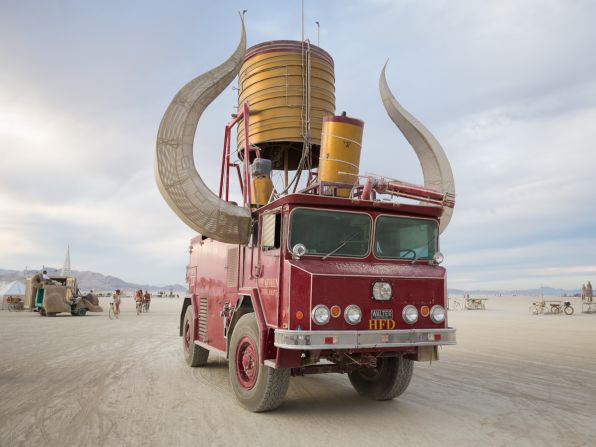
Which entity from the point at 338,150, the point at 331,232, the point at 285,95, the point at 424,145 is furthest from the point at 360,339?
the point at 285,95

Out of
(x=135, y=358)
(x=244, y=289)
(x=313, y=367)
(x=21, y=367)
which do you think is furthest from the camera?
(x=135, y=358)

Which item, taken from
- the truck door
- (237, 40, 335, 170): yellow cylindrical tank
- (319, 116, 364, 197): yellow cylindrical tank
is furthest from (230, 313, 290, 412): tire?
(237, 40, 335, 170): yellow cylindrical tank

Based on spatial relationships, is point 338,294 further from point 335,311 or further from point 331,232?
point 331,232

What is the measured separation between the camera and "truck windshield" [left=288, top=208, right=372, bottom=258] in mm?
6098

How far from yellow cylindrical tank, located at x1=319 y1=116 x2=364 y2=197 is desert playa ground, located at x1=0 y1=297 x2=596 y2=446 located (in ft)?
11.2

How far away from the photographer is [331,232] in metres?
6.29

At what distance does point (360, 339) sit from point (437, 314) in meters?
1.29

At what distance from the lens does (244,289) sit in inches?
274

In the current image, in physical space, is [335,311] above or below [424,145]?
below

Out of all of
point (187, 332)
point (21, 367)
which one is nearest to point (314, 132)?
point (187, 332)

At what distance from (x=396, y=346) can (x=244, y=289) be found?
7.65 feet

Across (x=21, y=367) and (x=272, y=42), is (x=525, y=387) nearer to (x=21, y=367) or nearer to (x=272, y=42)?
(x=272, y=42)

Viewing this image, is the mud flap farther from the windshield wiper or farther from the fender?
the fender

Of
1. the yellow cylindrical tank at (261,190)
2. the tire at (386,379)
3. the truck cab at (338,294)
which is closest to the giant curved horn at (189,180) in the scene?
the truck cab at (338,294)
